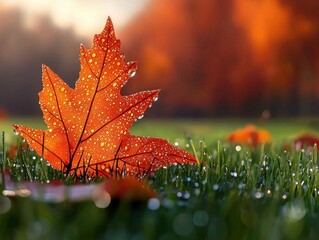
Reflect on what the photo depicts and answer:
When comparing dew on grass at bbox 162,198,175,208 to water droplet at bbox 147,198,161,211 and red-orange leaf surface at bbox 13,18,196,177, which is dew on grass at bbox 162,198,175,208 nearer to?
water droplet at bbox 147,198,161,211

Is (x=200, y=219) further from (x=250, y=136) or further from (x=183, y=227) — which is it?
(x=250, y=136)

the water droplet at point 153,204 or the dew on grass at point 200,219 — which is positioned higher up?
the water droplet at point 153,204

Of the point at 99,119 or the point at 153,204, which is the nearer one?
the point at 153,204

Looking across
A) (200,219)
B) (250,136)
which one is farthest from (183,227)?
(250,136)

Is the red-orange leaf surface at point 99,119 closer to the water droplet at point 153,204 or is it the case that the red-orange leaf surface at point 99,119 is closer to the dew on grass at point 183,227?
the water droplet at point 153,204

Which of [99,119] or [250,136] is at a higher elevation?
[250,136]

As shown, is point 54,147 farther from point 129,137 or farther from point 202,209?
Answer: point 202,209

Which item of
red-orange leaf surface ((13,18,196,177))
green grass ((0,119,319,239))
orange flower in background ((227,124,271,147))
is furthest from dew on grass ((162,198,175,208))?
orange flower in background ((227,124,271,147))

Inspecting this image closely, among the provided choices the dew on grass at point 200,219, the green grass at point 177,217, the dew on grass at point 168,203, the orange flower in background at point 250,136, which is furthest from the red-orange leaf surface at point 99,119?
the orange flower in background at point 250,136
